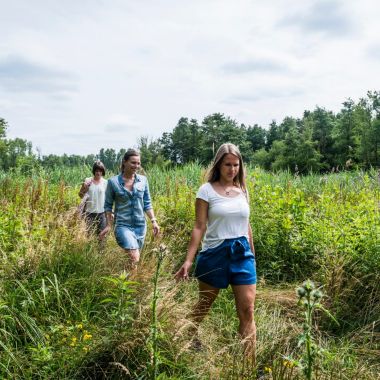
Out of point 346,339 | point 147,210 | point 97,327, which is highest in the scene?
point 147,210

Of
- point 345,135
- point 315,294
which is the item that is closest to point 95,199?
point 315,294

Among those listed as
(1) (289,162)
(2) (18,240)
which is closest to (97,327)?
(2) (18,240)

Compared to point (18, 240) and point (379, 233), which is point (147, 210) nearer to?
point (18, 240)

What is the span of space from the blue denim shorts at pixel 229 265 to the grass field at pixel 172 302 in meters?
0.35

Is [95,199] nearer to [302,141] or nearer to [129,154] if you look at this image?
[129,154]

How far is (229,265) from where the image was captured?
140 inches

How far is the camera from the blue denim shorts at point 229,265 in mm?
3515

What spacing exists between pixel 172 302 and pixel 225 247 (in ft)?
1.99

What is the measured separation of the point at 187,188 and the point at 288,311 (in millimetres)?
4111

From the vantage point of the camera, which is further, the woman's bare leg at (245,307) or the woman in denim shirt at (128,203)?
the woman in denim shirt at (128,203)

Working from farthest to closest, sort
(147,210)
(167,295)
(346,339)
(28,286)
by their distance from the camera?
(147,210) → (346,339) → (28,286) → (167,295)

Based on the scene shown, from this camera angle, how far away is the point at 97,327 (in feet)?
11.4

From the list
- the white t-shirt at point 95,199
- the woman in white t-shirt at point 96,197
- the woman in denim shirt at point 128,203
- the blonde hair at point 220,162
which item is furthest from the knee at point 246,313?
the white t-shirt at point 95,199

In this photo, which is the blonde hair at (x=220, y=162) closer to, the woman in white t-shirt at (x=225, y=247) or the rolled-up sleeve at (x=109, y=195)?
the woman in white t-shirt at (x=225, y=247)
